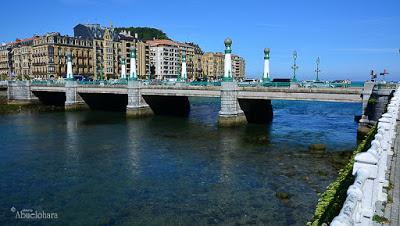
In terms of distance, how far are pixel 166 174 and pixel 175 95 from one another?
105 feet

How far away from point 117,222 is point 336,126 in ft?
139

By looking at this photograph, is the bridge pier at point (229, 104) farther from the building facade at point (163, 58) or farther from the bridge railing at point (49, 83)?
the building facade at point (163, 58)

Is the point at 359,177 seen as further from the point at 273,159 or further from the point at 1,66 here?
the point at 1,66

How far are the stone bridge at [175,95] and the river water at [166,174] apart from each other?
14.9ft

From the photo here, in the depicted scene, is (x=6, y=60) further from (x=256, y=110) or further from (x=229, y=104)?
(x=229, y=104)

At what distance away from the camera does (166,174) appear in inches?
1064

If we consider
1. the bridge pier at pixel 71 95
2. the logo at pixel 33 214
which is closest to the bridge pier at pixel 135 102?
the bridge pier at pixel 71 95

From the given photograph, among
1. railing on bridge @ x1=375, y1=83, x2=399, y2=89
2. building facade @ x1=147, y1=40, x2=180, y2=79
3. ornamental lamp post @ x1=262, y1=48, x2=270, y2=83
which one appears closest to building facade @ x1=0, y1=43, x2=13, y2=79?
building facade @ x1=147, y1=40, x2=180, y2=79

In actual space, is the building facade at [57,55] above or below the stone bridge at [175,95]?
above

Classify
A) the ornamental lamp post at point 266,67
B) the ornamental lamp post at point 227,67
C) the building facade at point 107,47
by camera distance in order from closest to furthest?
the ornamental lamp post at point 227,67, the ornamental lamp post at point 266,67, the building facade at point 107,47

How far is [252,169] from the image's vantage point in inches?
1107

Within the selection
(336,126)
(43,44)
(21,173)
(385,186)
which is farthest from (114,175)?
(43,44)

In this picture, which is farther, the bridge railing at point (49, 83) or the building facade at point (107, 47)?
the building facade at point (107, 47)

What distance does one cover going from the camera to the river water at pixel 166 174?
19.4 metres
